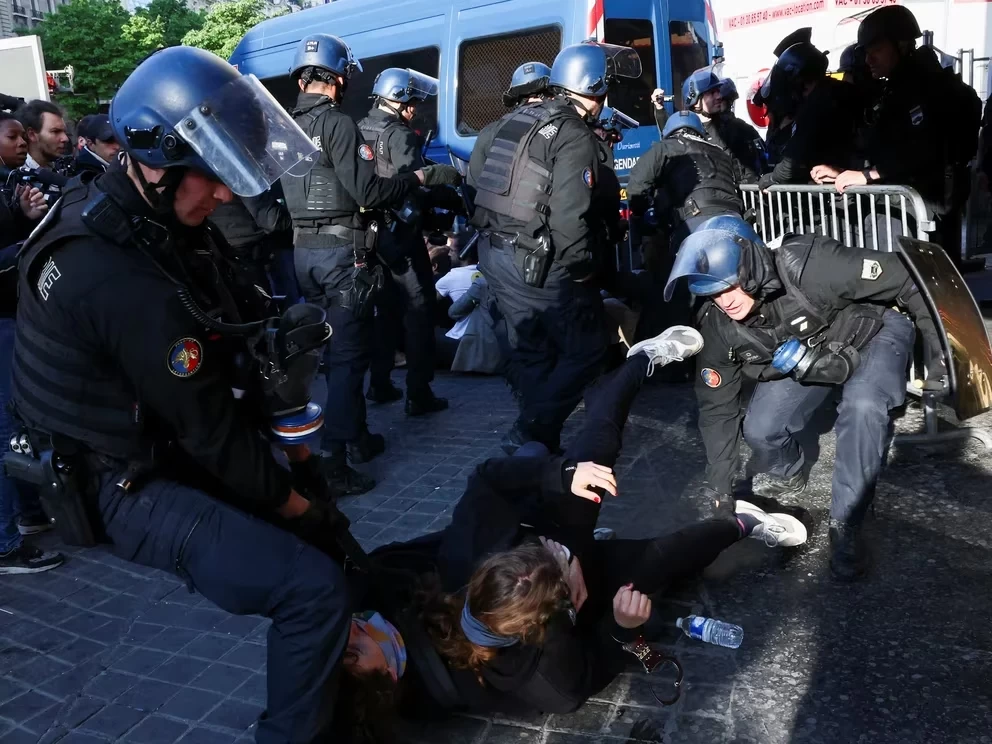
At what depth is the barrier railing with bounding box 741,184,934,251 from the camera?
452 centimetres

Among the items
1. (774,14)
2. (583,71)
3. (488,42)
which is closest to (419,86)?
(583,71)

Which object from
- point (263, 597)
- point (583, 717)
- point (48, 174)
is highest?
point (48, 174)

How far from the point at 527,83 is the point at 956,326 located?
285 centimetres

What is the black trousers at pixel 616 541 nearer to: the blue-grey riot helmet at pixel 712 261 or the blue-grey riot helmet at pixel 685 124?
the blue-grey riot helmet at pixel 712 261

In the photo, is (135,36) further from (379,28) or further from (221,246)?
(221,246)

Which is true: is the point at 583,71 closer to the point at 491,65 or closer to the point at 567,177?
the point at 567,177

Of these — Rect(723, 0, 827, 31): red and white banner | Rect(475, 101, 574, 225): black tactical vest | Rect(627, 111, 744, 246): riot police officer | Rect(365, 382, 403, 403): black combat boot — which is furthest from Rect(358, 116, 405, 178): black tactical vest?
Rect(723, 0, 827, 31): red and white banner

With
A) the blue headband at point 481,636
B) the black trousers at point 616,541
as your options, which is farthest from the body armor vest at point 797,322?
the blue headband at point 481,636

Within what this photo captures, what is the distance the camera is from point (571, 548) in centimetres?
284

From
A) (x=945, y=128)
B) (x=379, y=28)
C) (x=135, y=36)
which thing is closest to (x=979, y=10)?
(x=945, y=128)

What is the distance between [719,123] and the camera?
6535mm

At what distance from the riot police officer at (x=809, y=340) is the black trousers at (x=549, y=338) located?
78 cm

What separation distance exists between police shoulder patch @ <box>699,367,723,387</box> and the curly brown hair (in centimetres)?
140

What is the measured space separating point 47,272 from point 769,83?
19.2ft
